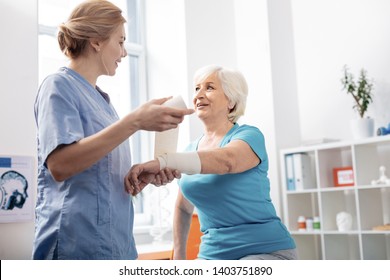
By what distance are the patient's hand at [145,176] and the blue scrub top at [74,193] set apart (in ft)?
0.12

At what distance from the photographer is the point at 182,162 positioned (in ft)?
4.33

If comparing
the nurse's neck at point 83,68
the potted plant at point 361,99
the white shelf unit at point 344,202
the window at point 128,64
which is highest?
the window at point 128,64

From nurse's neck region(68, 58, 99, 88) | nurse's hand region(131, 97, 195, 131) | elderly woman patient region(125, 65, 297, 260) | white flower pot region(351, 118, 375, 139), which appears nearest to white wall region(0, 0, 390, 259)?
white flower pot region(351, 118, 375, 139)

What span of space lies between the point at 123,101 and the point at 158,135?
1.98 m

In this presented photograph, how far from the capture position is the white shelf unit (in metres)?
2.74

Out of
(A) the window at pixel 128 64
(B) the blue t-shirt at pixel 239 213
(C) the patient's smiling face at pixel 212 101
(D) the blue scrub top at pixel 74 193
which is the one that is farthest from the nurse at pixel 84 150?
(A) the window at pixel 128 64

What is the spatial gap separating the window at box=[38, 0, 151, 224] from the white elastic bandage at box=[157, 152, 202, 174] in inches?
67.0

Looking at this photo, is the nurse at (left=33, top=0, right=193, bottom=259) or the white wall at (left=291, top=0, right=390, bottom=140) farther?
the white wall at (left=291, top=0, right=390, bottom=140)

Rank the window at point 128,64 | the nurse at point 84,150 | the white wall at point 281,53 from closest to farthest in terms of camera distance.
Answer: the nurse at point 84,150 → the window at point 128,64 → the white wall at point 281,53

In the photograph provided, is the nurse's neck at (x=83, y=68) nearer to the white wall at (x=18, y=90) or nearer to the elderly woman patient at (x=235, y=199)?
the elderly woman patient at (x=235, y=199)

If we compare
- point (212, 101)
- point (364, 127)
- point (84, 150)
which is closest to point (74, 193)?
point (84, 150)

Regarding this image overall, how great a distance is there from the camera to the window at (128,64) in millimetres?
2949

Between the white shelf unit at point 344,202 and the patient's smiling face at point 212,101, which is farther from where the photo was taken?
the white shelf unit at point 344,202

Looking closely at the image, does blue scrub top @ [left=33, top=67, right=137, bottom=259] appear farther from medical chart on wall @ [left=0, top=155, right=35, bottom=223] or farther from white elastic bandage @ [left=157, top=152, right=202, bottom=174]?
medical chart on wall @ [left=0, top=155, right=35, bottom=223]
